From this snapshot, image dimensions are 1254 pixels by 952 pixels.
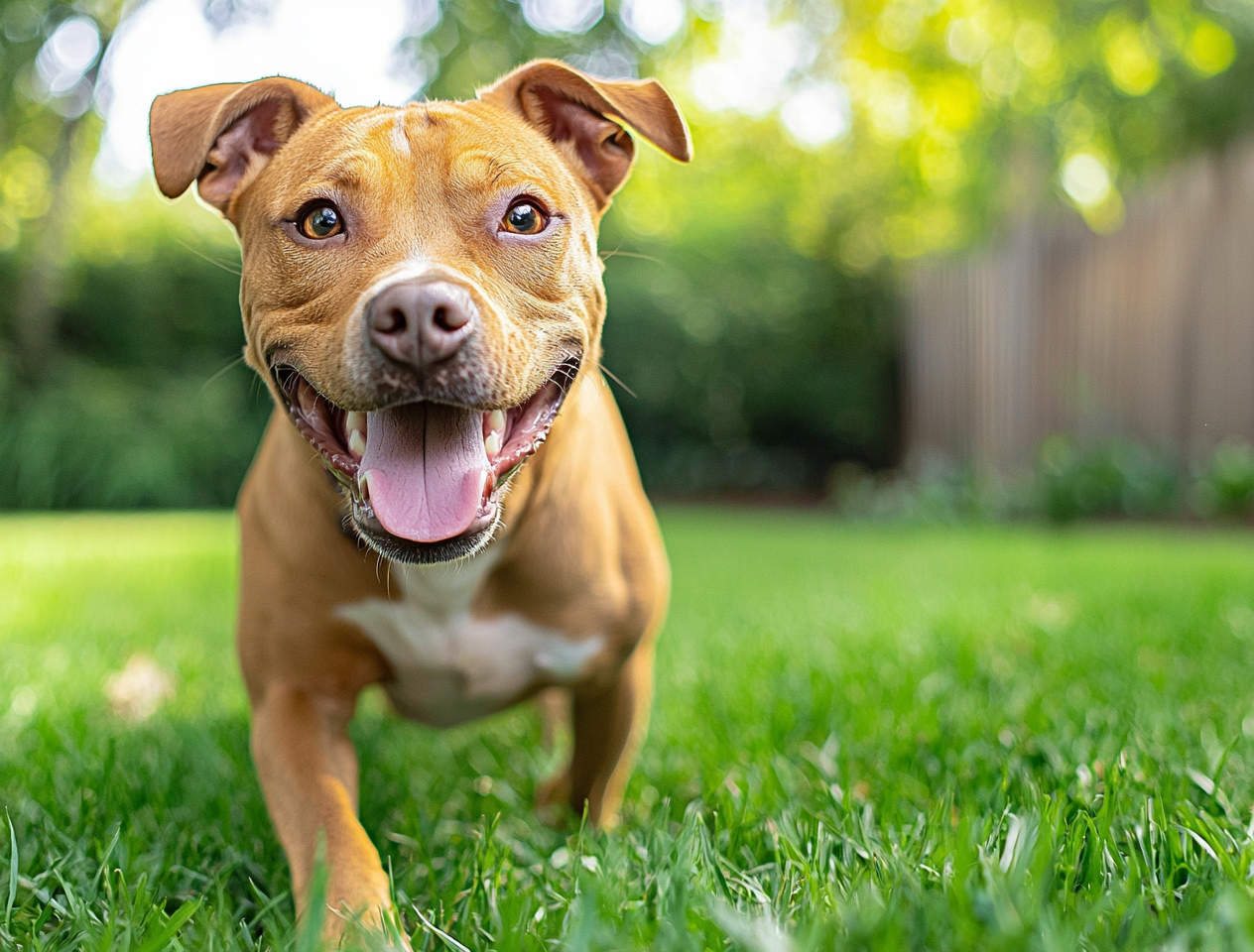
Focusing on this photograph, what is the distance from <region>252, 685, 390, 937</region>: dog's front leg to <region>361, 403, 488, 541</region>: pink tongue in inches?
18.3

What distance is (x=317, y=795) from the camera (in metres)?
1.82

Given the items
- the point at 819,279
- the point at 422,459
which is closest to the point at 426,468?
the point at 422,459

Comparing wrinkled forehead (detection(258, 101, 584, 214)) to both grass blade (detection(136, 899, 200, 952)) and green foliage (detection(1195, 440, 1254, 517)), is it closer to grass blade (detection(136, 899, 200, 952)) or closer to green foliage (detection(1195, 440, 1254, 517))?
grass blade (detection(136, 899, 200, 952))

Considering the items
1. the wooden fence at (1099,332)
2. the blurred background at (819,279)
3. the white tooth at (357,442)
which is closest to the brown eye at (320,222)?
the white tooth at (357,442)

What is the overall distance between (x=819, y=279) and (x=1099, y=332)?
3.98 m

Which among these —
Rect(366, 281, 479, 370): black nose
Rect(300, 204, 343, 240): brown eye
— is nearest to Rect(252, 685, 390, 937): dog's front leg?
Rect(366, 281, 479, 370): black nose

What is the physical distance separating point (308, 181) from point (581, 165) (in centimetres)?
70

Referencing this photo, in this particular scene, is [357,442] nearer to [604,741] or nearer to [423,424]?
[423,424]

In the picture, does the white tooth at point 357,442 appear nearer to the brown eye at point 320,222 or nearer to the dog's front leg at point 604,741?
the brown eye at point 320,222

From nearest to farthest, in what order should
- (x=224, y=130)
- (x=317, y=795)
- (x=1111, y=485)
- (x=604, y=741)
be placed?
(x=317, y=795)
(x=224, y=130)
(x=604, y=741)
(x=1111, y=485)

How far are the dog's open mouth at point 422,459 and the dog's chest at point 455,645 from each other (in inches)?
11.1

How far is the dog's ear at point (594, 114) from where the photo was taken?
2.27 m

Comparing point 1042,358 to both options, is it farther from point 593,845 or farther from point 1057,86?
point 593,845

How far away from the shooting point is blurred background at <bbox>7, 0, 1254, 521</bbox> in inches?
312
